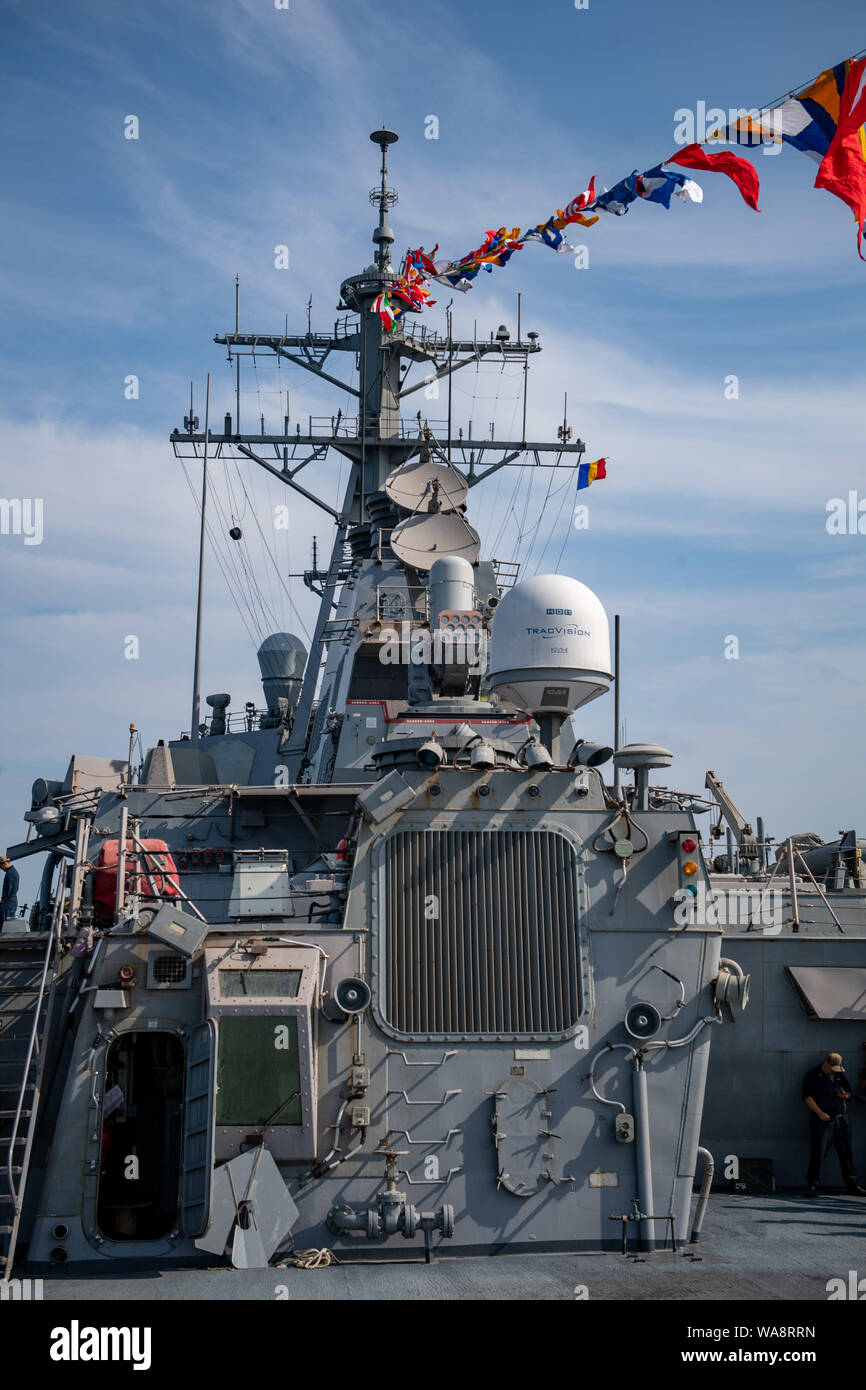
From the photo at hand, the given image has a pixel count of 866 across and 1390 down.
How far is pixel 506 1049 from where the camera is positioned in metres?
9.23

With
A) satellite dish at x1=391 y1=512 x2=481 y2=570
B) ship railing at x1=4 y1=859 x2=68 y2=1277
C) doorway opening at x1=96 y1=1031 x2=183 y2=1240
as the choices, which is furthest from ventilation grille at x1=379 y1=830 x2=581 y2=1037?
satellite dish at x1=391 y1=512 x2=481 y2=570

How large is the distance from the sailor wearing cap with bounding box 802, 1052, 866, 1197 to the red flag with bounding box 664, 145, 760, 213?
7.40m

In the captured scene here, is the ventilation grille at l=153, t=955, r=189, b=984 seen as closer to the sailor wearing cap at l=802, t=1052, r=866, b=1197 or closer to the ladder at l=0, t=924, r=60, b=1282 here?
the ladder at l=0, t=924, r=60, b=1282

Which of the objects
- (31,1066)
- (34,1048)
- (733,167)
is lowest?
(31,1066)

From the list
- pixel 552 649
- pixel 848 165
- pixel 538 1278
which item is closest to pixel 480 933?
pixel 538 1278

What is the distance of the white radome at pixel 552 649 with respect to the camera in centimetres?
1102

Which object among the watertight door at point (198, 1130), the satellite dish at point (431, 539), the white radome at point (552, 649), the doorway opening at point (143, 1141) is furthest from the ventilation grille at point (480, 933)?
the satellite dish at point (431, 539)

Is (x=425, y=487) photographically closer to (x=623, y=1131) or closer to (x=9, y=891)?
(x=9, y=891)

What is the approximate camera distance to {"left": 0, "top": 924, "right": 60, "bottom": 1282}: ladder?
27.7 ft

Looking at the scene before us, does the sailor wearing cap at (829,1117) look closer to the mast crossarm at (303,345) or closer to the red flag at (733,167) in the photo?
the red flag at (733,167)

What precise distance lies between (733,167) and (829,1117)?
811cm

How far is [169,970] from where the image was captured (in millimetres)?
9242
